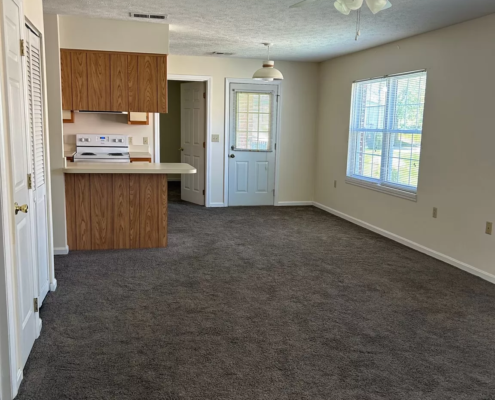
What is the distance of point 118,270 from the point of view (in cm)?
427

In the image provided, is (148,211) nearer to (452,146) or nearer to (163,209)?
(163,209)

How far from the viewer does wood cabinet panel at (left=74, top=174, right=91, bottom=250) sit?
4.82 meters

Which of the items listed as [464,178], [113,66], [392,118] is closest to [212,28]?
[113,66]

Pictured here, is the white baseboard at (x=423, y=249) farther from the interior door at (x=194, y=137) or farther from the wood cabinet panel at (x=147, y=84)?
the wood cabinet panel at (x=147, y=84)

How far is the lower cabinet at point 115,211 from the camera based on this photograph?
15.9ft

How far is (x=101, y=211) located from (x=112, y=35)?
197 centimetres

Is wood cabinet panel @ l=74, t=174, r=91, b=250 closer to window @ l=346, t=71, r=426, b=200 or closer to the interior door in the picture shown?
the interior door

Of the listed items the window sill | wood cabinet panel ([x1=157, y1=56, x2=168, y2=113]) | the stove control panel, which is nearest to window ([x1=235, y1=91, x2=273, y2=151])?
the window sill

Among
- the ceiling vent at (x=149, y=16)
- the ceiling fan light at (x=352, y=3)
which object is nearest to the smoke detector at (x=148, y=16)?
the ceiling vent at (x=149, y=16)

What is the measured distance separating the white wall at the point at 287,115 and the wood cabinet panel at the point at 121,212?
2827mm

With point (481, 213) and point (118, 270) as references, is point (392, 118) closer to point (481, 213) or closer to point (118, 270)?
point (481, 213)

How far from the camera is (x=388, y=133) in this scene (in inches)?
229

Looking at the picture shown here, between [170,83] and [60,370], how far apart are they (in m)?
8.61

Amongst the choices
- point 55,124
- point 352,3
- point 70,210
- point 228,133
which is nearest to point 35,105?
point 55,124
